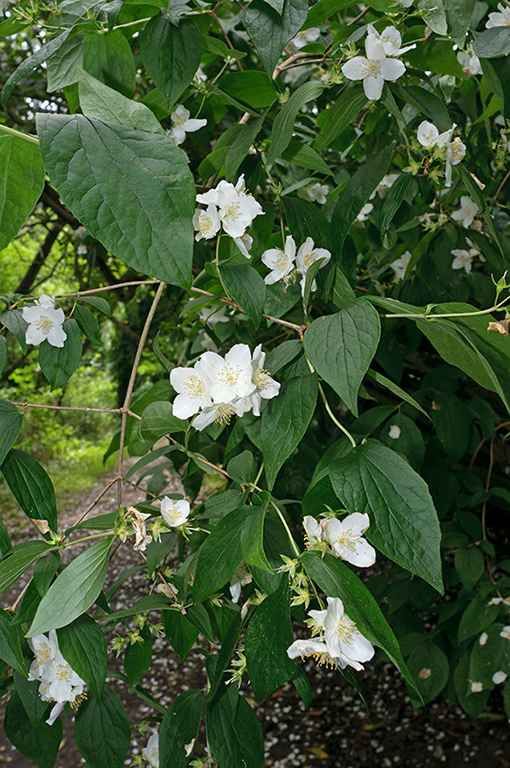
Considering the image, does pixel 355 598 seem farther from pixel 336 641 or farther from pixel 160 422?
pixel 160 422

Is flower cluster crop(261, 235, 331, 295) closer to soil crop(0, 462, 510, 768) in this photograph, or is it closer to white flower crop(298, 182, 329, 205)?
white flower crop(298, 182, 329, 205)

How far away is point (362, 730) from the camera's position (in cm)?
237

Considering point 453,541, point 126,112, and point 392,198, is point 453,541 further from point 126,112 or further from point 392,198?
point 126,112

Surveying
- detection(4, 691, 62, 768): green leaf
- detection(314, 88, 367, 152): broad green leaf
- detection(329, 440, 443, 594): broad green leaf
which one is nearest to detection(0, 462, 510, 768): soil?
detection(4, 691, 62, 768): green leaf

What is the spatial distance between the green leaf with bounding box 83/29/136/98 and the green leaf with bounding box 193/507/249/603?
0.54 meters

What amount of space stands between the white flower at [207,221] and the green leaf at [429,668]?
1435mm

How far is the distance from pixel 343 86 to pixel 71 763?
8.71 feet

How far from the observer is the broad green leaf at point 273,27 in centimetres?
61

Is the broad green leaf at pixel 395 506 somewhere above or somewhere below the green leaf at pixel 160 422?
above

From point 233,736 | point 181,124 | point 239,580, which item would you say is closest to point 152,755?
point 233,736

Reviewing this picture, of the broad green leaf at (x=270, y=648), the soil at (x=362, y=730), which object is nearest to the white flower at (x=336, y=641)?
the broad green leaf at (x=270, y=648)

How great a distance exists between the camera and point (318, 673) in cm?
276

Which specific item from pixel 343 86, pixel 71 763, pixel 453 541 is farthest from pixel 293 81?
pixel 71 763

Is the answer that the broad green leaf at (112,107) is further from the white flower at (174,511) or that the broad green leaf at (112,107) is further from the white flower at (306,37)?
the white flower at (306,37)
